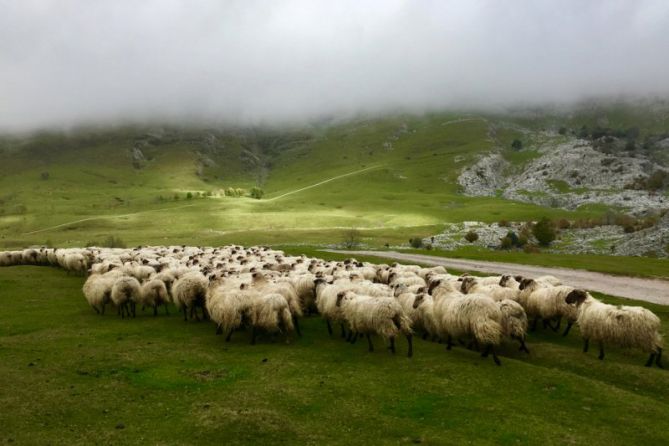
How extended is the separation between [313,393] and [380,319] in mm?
5016

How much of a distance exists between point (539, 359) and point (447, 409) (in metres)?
7.05

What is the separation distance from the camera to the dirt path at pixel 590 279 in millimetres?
33816

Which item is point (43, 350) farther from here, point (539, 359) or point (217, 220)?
point (217, 220)

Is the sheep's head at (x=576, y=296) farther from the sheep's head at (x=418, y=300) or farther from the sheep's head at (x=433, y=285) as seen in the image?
the sheep's head at (x=418, y=300)

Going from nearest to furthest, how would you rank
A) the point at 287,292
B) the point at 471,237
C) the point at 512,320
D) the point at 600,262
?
the point at 512,320 < the point at 287,292 < the point at 600,262 < the point at 471,237

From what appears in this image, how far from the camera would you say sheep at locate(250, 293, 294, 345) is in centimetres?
2091

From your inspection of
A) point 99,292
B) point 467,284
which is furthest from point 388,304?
point 99,292

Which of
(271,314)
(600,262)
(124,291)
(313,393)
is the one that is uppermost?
(600,262)

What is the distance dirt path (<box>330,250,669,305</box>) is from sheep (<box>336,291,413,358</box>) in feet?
71.1

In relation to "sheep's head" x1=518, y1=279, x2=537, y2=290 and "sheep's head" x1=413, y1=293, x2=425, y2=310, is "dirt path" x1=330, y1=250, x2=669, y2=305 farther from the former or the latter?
"sheep's head" x1=413, y1=293, x2=425, y2=310

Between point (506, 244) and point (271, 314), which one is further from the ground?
point (506, 244)

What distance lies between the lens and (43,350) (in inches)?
784

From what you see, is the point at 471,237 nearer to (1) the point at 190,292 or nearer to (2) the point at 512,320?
(1) the point at 190,292

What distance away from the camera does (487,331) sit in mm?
18016
